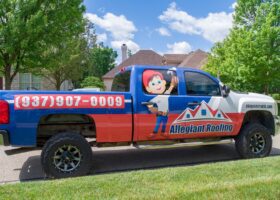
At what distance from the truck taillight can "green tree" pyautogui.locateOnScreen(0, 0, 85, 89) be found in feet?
29.5

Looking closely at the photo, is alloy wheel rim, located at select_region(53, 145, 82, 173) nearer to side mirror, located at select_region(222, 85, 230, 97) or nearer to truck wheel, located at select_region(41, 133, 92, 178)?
truck wheel, located at select_region(41, 133, 92, 178)

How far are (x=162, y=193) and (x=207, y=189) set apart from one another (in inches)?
25.1

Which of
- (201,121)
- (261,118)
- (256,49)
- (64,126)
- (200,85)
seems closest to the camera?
(64,126)

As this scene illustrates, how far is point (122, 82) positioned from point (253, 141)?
3170 mm

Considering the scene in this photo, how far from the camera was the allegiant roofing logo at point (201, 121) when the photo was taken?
677cm

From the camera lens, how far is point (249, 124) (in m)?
7.60

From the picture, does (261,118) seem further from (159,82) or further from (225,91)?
(159,82)

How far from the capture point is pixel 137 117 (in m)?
6.37

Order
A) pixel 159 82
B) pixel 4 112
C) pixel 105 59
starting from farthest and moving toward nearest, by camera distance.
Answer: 1. pixel 105 59
2. pixel 159 82
3. pixel 4 112

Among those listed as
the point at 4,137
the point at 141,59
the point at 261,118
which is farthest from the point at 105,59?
the point at 4,137

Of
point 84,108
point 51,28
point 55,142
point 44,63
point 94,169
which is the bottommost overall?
point 94,169

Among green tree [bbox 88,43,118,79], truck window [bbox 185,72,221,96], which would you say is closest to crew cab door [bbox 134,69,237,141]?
truck window [bbox 185,72,221,96]

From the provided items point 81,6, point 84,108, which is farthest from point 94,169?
point 81,6

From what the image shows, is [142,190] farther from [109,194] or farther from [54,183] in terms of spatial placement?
[54,183]
